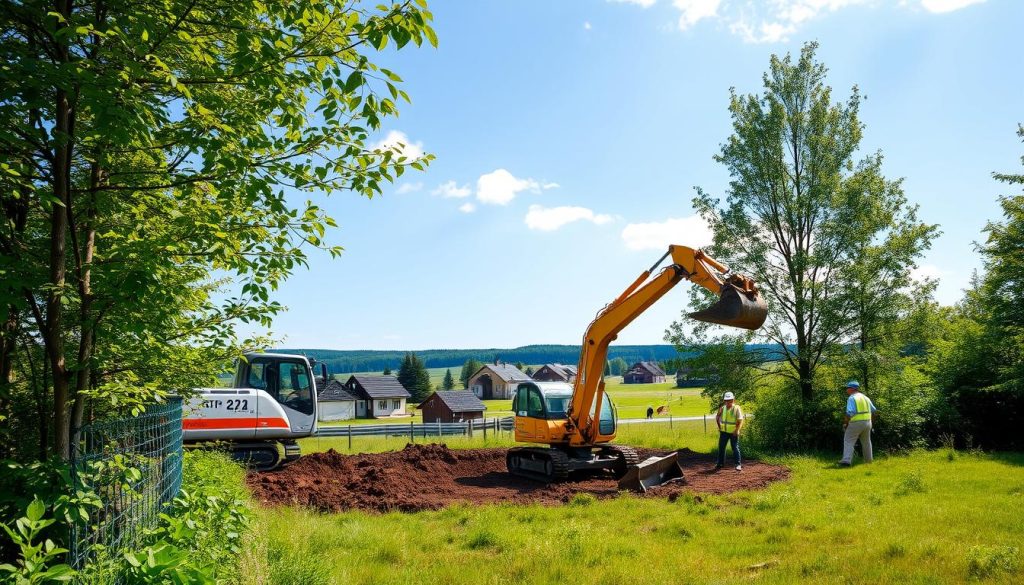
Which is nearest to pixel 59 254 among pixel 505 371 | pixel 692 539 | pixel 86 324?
pixel 86 324

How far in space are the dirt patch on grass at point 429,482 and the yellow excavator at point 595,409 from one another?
0.38m

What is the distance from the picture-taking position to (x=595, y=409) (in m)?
13.1

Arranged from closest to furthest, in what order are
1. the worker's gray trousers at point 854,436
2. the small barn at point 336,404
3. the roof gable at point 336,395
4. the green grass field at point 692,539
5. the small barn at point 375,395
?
the green grass field at point 692,539 < the worker's gray trousers at point 854,436 < the roof gable at point 336,395 < the small barn at point 336,404 < the small barn at point 375,395

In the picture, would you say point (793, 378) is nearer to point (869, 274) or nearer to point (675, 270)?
point (869, 274)

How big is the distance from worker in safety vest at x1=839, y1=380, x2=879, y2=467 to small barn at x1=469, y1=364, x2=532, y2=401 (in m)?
75.1

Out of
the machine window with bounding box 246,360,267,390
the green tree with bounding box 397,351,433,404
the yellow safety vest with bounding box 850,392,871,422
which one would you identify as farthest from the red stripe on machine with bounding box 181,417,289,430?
the green tree with bounding box 397,351,433,404

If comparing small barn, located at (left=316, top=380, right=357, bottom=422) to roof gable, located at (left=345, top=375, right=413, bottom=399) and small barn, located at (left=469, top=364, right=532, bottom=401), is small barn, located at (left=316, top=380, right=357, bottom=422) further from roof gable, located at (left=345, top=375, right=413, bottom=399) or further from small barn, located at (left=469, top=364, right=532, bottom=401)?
small barn, located at (left=469, top=364, right=532, bottom=401)

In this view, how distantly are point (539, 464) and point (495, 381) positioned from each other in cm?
7861

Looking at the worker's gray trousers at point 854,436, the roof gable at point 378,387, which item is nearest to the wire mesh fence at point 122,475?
the worker's gray trousers at point 854,436

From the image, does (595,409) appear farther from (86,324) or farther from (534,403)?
(86,324)

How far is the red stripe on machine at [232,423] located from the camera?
14.1 m

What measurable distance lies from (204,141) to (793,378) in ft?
59.0

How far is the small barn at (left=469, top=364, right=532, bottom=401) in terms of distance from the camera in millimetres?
88812

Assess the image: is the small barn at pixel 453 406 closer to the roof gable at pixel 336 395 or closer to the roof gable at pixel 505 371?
the roof gable at pixel 336 395
